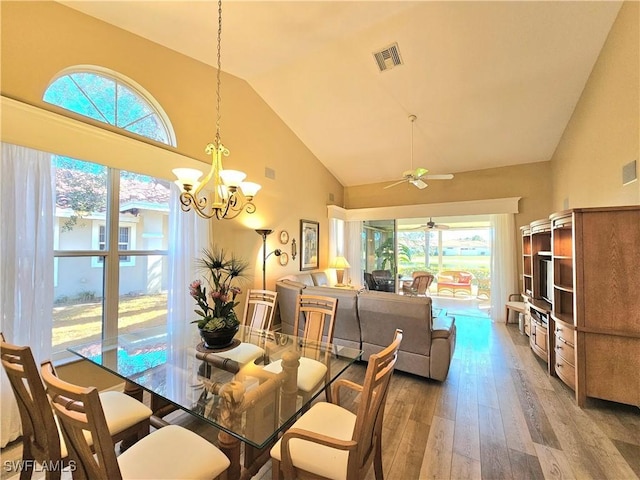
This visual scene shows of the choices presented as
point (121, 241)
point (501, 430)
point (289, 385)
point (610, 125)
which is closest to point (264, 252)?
point (121, 241)

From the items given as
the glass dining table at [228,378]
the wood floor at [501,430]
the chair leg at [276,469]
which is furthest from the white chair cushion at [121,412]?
the chair leg at [276,469]

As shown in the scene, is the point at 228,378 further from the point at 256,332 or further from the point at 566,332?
the point at 566,332

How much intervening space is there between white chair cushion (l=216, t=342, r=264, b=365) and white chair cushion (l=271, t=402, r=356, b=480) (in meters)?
0.68

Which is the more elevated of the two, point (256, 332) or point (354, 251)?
point (354, 251)

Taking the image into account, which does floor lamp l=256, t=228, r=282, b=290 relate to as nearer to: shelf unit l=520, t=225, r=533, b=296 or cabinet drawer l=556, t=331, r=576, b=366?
cabinet drawer l=556, t=331, r=576, b=366

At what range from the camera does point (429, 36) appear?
3.15 metres

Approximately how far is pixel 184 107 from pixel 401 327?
375cm

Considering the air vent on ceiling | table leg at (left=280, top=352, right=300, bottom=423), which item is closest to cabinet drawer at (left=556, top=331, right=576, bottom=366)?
table leg at (left=280, top=352, right=300, bottom=423)

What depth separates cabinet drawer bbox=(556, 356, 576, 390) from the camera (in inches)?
103

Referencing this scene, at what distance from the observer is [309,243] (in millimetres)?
5832

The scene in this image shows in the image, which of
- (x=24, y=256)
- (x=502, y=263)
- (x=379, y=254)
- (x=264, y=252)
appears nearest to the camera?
(x=24, y=256)

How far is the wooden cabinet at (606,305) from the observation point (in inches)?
92.2

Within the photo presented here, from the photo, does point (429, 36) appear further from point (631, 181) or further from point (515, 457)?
point (515, 457)

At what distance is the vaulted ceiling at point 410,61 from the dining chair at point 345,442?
3.36 m
